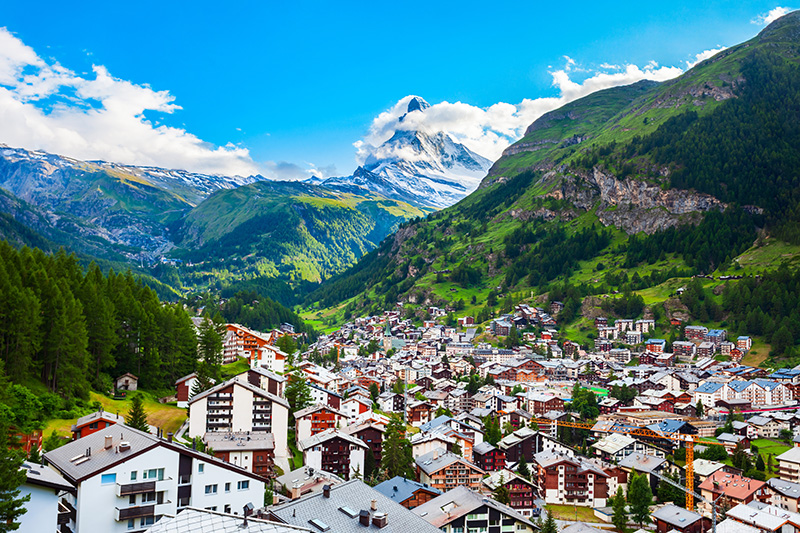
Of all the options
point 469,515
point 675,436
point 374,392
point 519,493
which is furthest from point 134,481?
point 374,392

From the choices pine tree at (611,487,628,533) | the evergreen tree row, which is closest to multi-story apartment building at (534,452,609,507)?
pine tree at (611,487,628,533)

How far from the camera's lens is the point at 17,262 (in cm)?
5938

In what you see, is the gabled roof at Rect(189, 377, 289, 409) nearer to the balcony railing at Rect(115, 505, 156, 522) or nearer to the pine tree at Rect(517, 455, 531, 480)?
the balcony railing at Rect(115, 505, 156, 522)

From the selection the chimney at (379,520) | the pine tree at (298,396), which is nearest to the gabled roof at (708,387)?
the pine tree at (298,396)

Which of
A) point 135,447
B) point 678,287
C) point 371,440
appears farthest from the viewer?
point 678,287

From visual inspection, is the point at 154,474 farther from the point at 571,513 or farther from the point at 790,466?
the point at 790,466

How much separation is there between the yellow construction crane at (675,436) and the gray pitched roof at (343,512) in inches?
2080

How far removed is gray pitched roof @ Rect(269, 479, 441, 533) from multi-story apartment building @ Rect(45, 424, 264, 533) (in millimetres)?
3551

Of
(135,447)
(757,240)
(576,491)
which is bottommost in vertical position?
(576,491)

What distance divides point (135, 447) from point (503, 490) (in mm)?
42339

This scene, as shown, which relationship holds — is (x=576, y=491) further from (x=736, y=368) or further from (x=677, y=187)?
(x=677, y=187)

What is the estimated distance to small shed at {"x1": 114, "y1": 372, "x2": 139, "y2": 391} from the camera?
64.8 meters

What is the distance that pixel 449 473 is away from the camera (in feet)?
221

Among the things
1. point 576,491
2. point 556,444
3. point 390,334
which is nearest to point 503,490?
point 576,491
